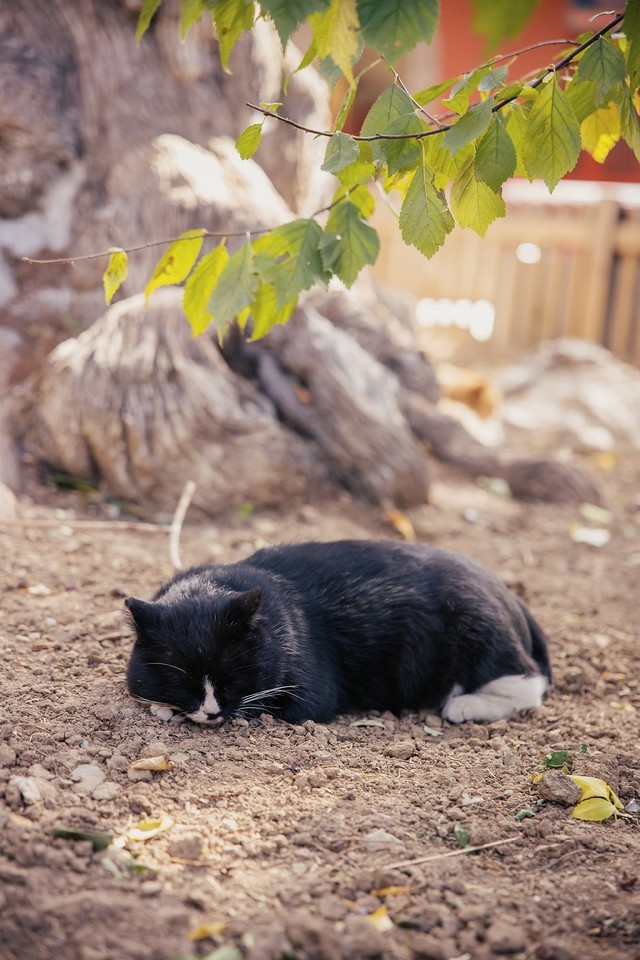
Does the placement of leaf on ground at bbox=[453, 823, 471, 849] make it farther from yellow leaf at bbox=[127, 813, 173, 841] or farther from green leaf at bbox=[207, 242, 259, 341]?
green leaf at bbox=[207, 242, 259, 341]

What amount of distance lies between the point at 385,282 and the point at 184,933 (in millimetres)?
11610

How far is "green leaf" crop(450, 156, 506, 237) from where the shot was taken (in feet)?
8.82

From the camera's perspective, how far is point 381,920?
2.18 metres

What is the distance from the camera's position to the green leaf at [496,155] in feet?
8.18

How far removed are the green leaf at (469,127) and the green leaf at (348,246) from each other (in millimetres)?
549

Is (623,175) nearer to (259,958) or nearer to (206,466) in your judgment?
(206,466)

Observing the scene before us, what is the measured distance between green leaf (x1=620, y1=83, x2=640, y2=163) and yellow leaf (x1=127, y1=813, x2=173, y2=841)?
234 centimetres

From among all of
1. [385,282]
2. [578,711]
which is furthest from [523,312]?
[578,711]

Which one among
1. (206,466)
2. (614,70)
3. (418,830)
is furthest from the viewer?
(206,466)

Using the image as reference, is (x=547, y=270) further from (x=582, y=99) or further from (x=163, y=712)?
(x=163, y=712)

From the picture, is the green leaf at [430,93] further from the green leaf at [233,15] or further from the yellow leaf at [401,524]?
the yellow leaf at [401,524]

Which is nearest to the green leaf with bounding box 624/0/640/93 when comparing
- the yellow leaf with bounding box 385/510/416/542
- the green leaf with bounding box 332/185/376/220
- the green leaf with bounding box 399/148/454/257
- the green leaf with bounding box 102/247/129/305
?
the green leaf with bounding box 399/148/454/257

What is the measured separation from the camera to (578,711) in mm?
3855

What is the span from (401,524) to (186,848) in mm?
3648
